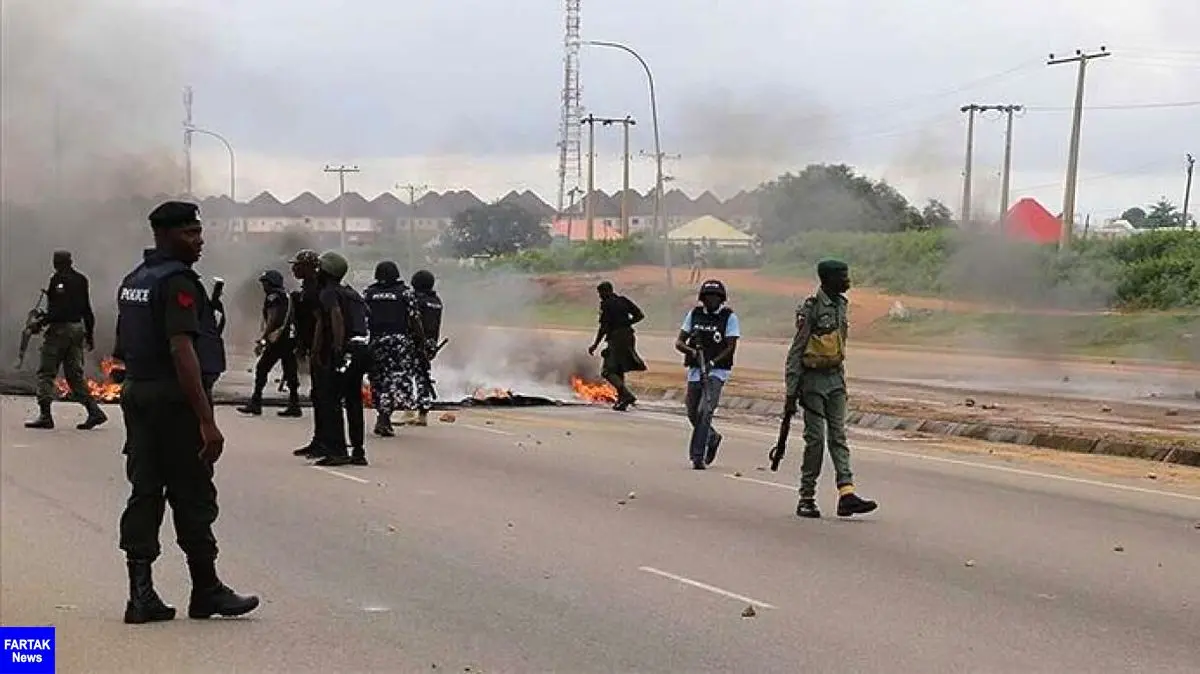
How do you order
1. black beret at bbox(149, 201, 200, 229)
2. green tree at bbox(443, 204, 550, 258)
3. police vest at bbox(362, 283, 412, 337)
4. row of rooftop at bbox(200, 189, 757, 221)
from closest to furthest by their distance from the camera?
black beret at bbox(149, 201, 200, 229)
police vest at bbox(362, 283, 412, 337)
row of rooftop at bbox(200, 189, 757, 221)
green tree at bbox(443, 204, 550, 258)

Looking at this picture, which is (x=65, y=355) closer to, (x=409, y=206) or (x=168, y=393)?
(x=168, y=393)

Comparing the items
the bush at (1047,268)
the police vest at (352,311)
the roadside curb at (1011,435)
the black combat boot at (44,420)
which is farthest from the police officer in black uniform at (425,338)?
the bush at (1047,268)

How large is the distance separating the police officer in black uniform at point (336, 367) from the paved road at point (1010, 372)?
14.3 meters

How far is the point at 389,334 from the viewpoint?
15.8 metres

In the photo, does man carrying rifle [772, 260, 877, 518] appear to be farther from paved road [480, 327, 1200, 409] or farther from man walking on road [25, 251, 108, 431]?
paved road [480, 327, 1200, 409]

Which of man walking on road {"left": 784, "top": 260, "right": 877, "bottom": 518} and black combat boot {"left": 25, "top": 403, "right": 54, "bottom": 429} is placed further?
black combat boot {"left": 25, "top": 403, "right": 54, "bottom": 429}

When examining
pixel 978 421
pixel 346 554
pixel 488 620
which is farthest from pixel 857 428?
pixel 488 620

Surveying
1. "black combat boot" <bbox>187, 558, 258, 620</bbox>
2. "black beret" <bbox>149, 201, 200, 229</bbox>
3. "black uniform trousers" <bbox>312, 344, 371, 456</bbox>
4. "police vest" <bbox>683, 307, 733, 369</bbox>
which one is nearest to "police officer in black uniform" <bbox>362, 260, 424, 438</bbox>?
"black uniform trousers" <bbox>312, 344, 371, 456</bbox>

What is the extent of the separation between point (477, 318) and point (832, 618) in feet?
79.3

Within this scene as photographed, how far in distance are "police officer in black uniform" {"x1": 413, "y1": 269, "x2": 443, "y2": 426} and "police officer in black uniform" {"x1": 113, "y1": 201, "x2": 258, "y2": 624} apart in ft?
29.4

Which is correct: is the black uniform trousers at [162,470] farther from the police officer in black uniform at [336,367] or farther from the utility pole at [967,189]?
the utility pole at [967,189]

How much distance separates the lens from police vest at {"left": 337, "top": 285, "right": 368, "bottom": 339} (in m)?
13.4

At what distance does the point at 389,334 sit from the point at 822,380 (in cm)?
597

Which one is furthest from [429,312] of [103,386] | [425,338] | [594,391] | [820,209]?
[820,209]
